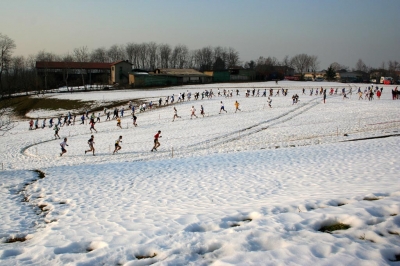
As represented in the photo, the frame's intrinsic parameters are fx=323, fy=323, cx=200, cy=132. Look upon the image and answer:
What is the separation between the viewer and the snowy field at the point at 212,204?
5805 millimetres

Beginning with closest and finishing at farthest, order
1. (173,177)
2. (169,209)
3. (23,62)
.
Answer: (169,209) < (173,177) < (23,62)

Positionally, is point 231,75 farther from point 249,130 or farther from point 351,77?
point 249,130

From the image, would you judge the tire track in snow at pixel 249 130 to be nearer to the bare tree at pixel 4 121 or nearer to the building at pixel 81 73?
the bare tree at pixel 4 121

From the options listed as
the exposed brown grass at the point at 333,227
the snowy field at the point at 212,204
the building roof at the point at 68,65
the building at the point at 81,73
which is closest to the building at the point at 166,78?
the building at the point at 81,73

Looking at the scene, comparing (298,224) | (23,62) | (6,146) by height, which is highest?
(23,62)

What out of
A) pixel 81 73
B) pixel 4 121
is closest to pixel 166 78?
pixel 81 73

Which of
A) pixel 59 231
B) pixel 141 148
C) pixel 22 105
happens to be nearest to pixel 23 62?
pixel 22 105

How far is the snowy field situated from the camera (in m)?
5.80

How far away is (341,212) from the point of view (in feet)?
22.9

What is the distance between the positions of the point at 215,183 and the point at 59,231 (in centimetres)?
673

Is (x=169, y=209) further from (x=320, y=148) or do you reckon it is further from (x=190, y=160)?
(x=320, y=148)

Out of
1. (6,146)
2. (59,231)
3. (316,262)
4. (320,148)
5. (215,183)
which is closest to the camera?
(316,262)

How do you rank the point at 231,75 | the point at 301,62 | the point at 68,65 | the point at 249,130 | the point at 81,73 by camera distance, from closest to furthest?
the point at 249,130
the point at 81,73
the point at 68,65
the point at 231,75
the point at 301,62

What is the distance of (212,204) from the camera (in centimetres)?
995
